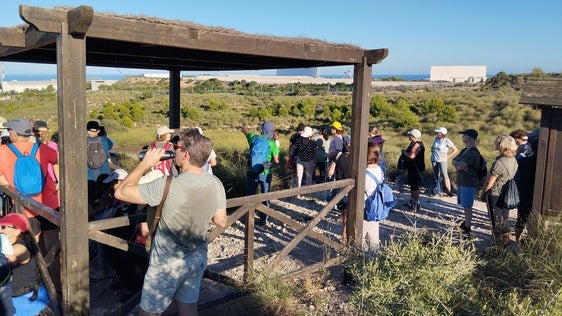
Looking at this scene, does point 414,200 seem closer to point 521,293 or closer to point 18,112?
point 521,293

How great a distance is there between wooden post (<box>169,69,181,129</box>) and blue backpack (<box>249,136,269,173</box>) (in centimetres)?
191

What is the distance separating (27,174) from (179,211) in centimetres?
238

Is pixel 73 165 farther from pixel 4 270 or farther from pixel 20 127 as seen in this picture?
pixel 20 127

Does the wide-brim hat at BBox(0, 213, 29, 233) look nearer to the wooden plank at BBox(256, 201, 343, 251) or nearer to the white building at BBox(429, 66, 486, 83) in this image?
the wooden plank at BBox(256, 201, 343, 251)

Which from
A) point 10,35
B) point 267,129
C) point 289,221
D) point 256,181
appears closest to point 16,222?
point 10,35

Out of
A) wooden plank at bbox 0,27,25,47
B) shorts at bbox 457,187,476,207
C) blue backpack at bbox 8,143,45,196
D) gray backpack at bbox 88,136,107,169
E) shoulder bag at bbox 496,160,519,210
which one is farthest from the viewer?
shorts at bbox 457,187,476,207

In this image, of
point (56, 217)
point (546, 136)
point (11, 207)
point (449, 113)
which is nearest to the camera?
point (56, 217)

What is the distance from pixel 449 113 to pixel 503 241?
28.0m

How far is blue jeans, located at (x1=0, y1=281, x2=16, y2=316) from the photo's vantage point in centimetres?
326

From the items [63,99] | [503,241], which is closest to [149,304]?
[63,99]

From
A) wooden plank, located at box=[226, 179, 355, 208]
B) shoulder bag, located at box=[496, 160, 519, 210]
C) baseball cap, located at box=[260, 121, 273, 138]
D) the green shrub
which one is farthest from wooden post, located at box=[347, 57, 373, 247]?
baseball cap, located at box=[260, 121, 273, 138]

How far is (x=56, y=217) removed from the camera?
3623mm

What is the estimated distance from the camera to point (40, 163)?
504 centimetres

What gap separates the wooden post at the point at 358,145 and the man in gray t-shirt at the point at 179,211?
2267 millimetres
